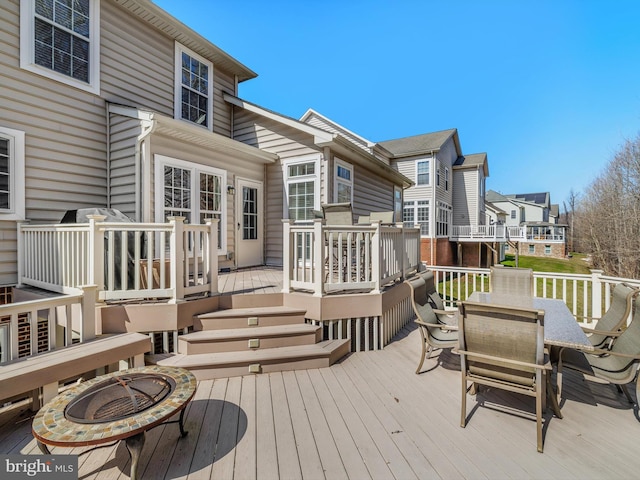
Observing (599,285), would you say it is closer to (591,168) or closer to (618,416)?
(618,416)

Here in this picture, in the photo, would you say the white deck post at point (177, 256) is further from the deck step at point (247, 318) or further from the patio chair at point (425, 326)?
the patio chair at point (425, 326)

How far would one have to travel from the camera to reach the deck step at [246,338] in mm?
3482

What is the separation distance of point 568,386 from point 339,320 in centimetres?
271

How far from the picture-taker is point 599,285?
4.67 m

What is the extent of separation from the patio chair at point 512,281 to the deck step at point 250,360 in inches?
104

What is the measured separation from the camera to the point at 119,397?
214 cm

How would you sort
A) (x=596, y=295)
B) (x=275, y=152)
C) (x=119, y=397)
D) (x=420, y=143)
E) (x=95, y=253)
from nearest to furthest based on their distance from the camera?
(x=119, y=397)
(x=95, y=253)
(x=596, y=295)
(x=275, y=152)
(x=420, y=143)

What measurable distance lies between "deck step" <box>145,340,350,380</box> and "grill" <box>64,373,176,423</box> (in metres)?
0.90

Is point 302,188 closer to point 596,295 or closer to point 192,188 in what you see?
point 192,188

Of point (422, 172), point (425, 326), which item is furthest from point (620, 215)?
point (425, 326)

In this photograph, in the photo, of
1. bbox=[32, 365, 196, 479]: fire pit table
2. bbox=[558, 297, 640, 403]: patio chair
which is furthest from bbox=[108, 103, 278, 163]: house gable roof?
bbox=[558, 297, 640, 403]: patio chair

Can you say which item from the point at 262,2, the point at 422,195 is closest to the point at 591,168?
the point at 422,195

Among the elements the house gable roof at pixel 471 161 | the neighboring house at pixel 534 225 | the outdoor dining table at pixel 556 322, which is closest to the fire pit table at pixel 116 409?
the outdoor dining table at pixel 556 322

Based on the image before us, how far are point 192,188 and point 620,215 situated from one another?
17.9 metres
